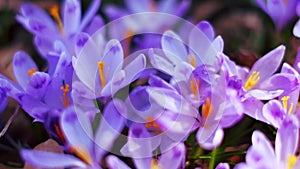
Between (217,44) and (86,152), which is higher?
(217,44)

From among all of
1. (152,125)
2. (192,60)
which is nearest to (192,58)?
(192,60)

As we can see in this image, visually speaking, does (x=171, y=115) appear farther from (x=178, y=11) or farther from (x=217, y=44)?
(x=178, y=11)

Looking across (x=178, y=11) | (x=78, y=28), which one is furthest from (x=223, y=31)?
(x=78, y=28)

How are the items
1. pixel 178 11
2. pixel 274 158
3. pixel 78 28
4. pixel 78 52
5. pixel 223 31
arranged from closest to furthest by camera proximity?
pixel 274 158, pixel 78 52, pixel 78 28, pixel 178 11, pixel 223 31

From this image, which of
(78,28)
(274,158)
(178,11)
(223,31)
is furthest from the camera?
(223,31)

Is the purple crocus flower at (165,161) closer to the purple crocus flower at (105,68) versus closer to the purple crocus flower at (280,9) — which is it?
the purple crocus flower at (105,68)

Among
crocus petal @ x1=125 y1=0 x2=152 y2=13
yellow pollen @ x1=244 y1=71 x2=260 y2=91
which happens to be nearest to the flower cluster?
yellow pollen @ x1=244 y1=71 x2=260 y2=91

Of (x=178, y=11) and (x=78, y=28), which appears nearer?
(x=78, y=28)
